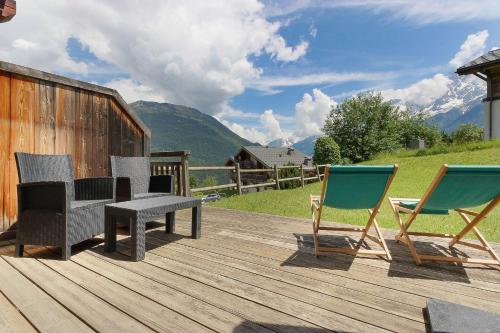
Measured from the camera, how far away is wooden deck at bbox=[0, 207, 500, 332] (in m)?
1.53

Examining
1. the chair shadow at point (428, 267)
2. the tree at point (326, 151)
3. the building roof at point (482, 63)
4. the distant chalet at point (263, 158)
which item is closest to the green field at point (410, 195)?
the chair shadow at point (428, 267)

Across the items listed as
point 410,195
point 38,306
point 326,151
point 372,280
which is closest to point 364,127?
point 326,151

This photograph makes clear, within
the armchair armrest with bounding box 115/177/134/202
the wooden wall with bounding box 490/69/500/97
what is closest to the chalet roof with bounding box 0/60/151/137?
the armchair armrest with bounding box 115/177/134/202

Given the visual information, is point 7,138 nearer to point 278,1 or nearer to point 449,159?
point 278,1

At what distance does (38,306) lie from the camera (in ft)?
5.46

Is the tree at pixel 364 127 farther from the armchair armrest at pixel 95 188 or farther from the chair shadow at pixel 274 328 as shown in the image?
the chair shadow at pixel 274 328

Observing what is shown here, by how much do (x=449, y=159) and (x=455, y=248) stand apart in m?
10.5

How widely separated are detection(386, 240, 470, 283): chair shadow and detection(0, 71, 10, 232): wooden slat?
4208mm

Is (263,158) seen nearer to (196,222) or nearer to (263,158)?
(263,158)

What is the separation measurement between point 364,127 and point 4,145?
1509 inches

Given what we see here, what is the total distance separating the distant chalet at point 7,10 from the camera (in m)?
2.25

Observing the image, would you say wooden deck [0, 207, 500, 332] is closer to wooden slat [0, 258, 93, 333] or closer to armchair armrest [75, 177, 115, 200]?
wooden slat [0, 258, 93, 333]

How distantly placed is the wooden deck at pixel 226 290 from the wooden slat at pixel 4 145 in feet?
1.47

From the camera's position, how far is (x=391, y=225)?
4.59 metres
